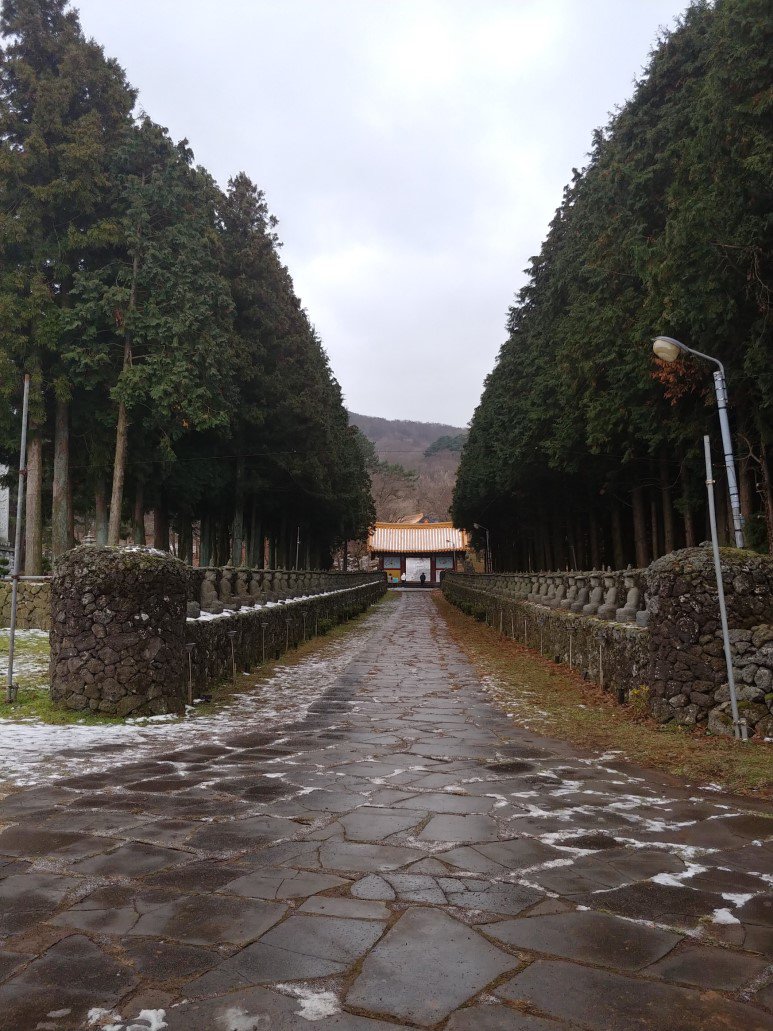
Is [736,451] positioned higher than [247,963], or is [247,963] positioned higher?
[736,451]

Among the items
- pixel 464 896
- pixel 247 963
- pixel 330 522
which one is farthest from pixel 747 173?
pixel 330 522

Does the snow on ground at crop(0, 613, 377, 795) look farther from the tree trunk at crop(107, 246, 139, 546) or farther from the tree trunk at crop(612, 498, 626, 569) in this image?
the tree trunk at crop(612, 498, 626, 569)

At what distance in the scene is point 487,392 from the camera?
3259cm

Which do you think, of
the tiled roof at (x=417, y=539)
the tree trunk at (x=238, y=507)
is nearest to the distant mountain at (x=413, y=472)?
the tiled roof at (x=417, y=539)

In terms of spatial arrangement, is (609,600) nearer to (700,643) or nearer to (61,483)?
(700,643)

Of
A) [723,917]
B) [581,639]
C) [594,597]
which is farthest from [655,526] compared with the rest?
[723,917]

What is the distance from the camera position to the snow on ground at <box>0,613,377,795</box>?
5090mm

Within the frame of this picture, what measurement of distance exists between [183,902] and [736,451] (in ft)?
48.2

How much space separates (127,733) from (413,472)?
71241 millimetres

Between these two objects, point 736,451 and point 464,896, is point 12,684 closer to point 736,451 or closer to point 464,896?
point 464,896

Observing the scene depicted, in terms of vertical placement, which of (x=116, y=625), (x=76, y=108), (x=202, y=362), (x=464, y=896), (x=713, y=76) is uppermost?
(x=76, y=108)

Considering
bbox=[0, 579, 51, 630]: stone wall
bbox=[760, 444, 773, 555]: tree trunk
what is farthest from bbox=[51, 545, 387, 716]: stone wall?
bbox=[760, 444, 773, 555]: tree trunk

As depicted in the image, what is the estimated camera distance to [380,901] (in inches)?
115

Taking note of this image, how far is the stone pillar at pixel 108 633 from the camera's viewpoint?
6977 millimetres
